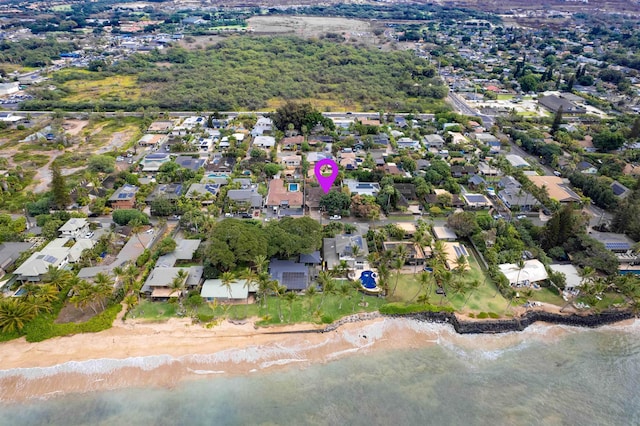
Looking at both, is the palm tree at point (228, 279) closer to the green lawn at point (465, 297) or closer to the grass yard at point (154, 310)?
the grass yard at point (154, 310)

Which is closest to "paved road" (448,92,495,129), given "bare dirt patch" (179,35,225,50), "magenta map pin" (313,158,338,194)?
"magenta map pin" (313,158,338,194)

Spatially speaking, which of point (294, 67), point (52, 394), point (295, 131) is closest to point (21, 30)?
point (294, 67)

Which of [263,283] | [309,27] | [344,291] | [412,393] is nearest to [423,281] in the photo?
[344,291]

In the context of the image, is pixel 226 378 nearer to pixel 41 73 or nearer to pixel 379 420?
pixel 379 420

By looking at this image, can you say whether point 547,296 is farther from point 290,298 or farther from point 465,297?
point 290,298

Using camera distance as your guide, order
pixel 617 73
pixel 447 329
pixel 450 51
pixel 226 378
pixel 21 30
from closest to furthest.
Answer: pixel 226 378 → pixel 447 329 → pixel 617 73 → pixel 450 51 → pixel 21 30

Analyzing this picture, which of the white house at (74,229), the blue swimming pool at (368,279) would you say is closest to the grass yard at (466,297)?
the blue swimming pool at (368,279)

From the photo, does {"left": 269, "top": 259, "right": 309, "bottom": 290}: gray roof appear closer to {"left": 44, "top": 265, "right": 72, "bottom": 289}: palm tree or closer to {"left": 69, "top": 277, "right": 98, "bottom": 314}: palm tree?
{"left": 69, "top": 277, "right": 98, "bottom": 314}: palm tree
